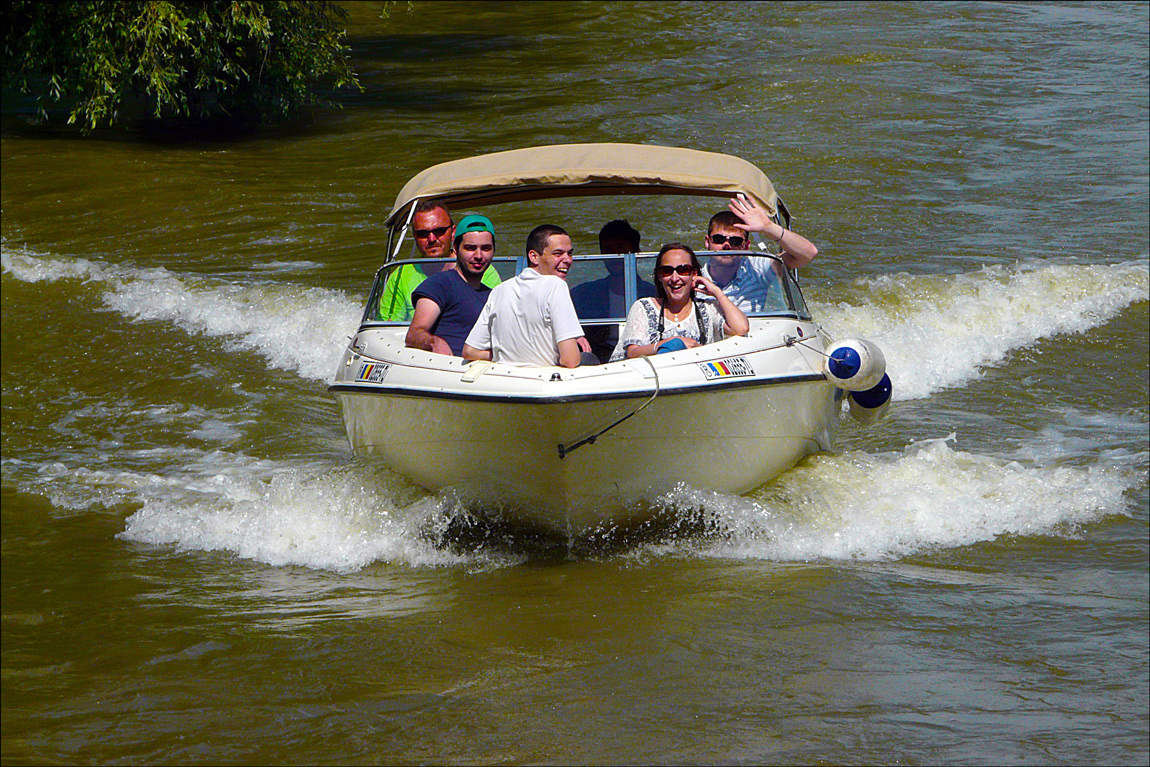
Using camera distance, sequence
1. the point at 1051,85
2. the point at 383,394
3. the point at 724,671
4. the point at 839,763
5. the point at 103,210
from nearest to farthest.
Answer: the point at 839,763 → the point at 724,671 → the point at 383,394 → the point at 103,210 → the point at 1051,85

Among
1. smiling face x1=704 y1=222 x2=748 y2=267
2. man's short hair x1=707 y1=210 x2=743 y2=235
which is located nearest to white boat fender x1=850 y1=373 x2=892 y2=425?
smiling face x1=704 y1=222 x2=748 y2=267

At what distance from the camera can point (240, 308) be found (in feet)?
40.1

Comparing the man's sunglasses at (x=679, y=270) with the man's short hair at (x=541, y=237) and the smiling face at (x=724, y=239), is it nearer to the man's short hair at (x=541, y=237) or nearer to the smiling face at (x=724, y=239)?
the man's short hair at (x=541, y=237)

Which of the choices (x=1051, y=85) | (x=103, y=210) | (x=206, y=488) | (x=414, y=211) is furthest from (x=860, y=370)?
(x=1051, y=85)

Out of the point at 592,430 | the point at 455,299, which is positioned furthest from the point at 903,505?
the point at 455,299

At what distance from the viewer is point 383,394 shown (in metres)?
6.53


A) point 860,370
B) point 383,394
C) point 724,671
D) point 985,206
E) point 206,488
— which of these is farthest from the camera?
point 985,206

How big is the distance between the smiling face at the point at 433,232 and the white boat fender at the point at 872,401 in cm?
263

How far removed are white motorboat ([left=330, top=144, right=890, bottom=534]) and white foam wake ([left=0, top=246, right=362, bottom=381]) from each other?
3.89 m

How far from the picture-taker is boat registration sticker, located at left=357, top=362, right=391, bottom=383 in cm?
660

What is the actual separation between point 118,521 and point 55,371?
3.83 meters

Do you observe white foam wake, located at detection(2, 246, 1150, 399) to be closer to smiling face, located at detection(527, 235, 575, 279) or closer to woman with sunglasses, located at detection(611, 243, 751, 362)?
woman with sunglasses, located at detection(611, 243, 751, 362)

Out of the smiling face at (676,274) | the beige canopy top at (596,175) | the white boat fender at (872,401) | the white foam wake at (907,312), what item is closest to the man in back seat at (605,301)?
the beige canopy top at (596,175)

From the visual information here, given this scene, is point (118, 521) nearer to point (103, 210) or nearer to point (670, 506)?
point (670, 506)
